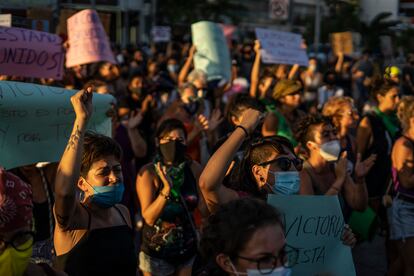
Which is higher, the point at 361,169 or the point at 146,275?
the point at 361,169

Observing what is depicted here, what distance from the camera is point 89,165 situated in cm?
312

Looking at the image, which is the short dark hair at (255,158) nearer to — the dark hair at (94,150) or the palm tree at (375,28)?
the dark hair at (94,150)

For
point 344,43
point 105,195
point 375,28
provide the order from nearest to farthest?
point 105,195, point 344,43, point 375,28

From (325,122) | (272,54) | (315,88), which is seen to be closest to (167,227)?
(325,122)

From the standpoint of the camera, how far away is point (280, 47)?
885 centimetres

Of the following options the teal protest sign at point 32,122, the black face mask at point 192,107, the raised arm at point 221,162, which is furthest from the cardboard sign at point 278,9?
the raised arm at point 221,162

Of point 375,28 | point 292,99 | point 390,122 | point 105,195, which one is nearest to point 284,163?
point 105,195

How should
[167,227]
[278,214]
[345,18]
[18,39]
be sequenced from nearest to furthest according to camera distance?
[278,214] → [167,227] → [18,39] → [345,18]

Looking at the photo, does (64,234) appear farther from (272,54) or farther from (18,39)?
(272,54)

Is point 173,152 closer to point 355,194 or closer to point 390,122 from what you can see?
point 355,194

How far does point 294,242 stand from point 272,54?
233 inches

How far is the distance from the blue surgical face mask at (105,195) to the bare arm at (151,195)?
985mm

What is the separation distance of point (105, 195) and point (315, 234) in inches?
37.8

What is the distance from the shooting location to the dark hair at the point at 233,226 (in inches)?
91.9
